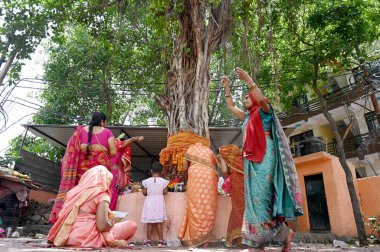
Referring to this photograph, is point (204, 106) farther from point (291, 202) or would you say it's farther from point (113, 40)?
point (113, 40)

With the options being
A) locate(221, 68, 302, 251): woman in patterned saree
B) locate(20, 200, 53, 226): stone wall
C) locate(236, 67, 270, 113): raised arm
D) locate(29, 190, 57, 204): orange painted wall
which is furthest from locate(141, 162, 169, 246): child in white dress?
locate(29, 190, 57, 204): orange painted wall

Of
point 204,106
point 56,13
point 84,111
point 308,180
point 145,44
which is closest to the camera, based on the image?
point 204,106

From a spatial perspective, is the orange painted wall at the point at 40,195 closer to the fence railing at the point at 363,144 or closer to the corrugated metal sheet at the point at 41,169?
the corrugated metal sheet at the point at 41,169

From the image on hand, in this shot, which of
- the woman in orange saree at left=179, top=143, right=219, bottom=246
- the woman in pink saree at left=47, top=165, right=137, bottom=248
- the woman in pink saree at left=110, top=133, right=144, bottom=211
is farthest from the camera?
the woman in pink saree at left=110, top=133, right=144, bottom=211

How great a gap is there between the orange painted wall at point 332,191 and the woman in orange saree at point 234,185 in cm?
571

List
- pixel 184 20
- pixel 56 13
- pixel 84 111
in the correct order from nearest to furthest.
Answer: pixel 184 20
pixel 56 13
pixel 84 111

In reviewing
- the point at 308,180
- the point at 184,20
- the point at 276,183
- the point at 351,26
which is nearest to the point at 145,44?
the point at 184,20

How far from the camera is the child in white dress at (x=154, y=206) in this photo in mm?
4062

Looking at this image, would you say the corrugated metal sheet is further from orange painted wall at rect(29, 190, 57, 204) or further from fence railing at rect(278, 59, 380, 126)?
fence railing at rect(278, 59, 380, 126)

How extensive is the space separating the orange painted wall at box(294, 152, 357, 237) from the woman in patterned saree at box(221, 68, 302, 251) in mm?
6225

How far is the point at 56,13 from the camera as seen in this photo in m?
6.79

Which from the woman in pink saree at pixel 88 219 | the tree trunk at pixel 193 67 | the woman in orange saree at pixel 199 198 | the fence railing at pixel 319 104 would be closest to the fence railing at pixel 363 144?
the fence railing at pixel 319 104

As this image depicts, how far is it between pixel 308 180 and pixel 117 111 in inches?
366

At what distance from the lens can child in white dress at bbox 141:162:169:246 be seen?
4.06m
